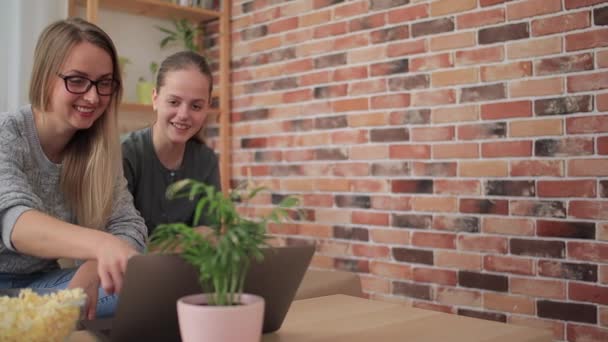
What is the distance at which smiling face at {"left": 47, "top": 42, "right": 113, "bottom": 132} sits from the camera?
4.85ft

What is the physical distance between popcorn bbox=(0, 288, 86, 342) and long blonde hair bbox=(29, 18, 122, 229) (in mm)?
632

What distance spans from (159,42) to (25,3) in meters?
0.81

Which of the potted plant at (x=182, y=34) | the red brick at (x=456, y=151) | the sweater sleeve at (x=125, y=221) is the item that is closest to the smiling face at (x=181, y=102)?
the sweater sleeve at (x=125, y=221)

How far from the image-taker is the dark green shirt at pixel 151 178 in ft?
7.24

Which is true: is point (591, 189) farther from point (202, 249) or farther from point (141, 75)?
point (141, 75)

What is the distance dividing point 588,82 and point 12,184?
5.75 ft

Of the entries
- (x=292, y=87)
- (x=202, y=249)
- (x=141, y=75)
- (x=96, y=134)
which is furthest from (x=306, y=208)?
(x=202, y=249)

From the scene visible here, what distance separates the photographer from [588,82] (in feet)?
6.87

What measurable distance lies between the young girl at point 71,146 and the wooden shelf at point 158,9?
177 cm

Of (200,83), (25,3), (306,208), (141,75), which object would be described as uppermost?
(25,3)

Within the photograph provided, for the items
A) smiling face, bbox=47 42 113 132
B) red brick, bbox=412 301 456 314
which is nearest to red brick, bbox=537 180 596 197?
red brick, bbox=412 301 456 314

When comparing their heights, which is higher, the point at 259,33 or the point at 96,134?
the point at 259,33

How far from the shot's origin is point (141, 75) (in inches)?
136

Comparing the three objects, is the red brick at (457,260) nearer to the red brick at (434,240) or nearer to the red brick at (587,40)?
the red brick at (434,240)
